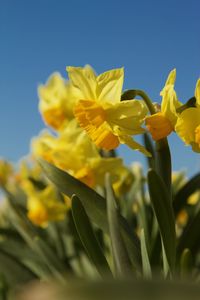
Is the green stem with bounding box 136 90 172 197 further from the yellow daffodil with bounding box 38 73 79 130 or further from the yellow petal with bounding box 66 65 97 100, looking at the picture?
the yellow daffodil with bounding box 38 73 79 130

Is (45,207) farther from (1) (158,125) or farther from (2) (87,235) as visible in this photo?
(1) (158,125)

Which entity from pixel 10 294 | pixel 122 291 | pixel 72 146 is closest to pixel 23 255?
pixel 10 294

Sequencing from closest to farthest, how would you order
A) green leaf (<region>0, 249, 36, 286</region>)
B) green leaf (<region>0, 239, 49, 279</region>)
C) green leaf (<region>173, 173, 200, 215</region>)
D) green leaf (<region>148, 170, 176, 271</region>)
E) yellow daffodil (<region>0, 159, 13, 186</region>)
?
green leaf (<region>148, 170, 176, 271</region>)
green leaf (<region>173, 173, 200, 215</region>)
green leaf (<region>0, 249, 36, 286</region>)
green leaf (<region>0, 239, 49, 279</region>)
yellow daffodil (<region>0, 159, 13, 186</region>)

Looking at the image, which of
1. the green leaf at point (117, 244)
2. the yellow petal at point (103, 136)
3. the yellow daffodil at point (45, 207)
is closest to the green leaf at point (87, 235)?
the green leaf at point (117, 244)

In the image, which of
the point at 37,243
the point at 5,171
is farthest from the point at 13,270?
the point at 5,171

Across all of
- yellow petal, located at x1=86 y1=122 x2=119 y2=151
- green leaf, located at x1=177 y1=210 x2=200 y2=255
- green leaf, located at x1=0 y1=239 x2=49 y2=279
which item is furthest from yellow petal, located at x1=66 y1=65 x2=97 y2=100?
green leaf, located at x1=0 y1=239 x2=49 y2=279

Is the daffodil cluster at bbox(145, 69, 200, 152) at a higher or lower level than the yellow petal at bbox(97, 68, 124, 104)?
lower
